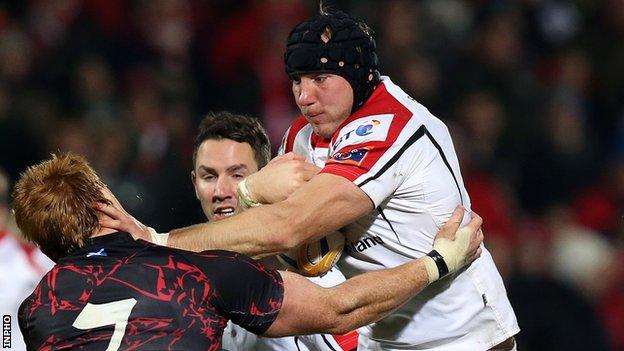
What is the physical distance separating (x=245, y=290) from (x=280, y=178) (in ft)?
2.22

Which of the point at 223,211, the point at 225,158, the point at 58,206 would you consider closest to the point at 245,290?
the point at 58,206

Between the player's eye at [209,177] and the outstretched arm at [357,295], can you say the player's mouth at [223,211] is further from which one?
the outstretched arm at [357,295]

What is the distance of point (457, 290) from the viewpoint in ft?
13.9

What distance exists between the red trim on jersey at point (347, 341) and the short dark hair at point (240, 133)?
3.11 ft

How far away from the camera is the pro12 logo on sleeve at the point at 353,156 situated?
13.0ft

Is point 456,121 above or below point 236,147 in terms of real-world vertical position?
below

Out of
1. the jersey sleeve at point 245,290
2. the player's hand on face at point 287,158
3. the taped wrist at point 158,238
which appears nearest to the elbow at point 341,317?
the jersey sleeve at point 245,290

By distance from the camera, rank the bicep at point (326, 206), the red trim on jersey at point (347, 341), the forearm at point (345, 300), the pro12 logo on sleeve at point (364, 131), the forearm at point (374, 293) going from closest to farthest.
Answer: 1. the forearm at point (345, 300)
2. the forearm at point (374, 293)
3. the bicep at point (326, 206)
4. the pro12 logo on sleeve at point (364, 131)
5. the red trim on jersey at point (347, 341)

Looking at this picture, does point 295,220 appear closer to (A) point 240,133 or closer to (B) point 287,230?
(B) point 287,230

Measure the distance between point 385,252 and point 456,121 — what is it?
4963mm

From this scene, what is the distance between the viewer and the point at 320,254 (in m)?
4.21

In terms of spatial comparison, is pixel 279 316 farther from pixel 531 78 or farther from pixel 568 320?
pixel 531 78

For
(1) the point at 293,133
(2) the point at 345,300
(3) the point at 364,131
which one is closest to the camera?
(2) the point at 345,300

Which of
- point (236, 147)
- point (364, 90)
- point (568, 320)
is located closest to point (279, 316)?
point (364, 90)
